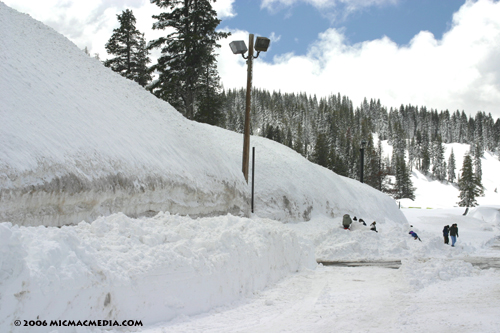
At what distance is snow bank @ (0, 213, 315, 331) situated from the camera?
153 inches

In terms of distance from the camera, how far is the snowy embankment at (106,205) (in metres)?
4.26

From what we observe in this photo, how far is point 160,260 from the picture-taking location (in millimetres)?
5395

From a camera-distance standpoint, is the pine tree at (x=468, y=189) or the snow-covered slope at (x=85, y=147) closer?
the snow-covered slope at (x=85, y=147)

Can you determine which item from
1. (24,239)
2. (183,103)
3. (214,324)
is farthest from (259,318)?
(183,103)

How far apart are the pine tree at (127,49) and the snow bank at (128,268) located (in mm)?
29755

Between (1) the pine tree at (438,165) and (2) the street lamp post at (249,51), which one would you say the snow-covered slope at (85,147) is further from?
(1) the pine tree at (438,165)

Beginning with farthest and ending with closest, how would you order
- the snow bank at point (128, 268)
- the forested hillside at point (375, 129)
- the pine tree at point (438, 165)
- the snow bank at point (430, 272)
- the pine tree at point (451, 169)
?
1. the pine tree at point (451, 169)
2. the pine tree at point (438, 165)
3. the forested hillside at point (375, 129)
4. the snow bank at point (430, 272)
5. the snow bank at point (128, 268)

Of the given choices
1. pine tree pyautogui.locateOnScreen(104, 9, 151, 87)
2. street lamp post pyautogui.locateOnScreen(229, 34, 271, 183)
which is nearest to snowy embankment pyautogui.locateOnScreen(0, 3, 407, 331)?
street lamp post pyautogui.locateOnScreen(229, 34, 271, 183)

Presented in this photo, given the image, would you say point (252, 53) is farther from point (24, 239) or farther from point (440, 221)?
point (440, 221)

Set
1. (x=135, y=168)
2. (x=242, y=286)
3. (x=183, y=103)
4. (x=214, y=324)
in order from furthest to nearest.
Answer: (x=183, y=103)
(x=135, y=168)
(x=242, y=286)
(x=214, y=324)

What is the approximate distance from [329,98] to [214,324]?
198 m

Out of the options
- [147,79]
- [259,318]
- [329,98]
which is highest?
[329,98]

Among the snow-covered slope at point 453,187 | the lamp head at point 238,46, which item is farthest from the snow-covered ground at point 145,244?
the snow-covered slope at point 453,187

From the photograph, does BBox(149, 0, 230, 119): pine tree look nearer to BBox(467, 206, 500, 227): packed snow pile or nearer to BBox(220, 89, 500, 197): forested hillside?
BBox(467, 206, 500, 227): packed snow pile
